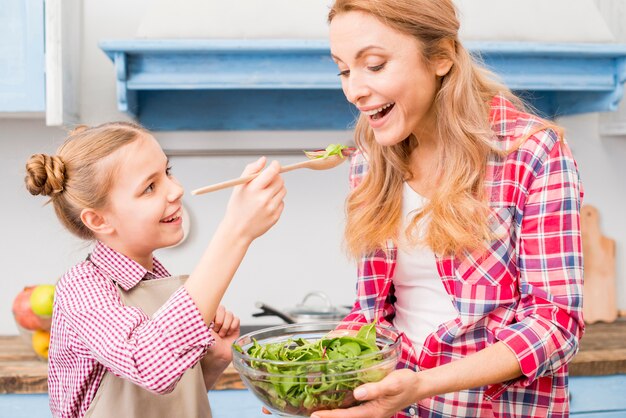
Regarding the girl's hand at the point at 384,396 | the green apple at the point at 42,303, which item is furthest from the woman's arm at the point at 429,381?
the green apple at the point at 42,303

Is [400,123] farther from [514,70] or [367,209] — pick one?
[514,70]

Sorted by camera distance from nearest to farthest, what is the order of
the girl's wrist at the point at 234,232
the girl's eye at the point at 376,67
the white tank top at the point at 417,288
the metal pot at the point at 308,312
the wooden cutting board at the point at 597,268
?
the girl's wrist at the point at 234,232, the girl's eye at the point at 376,67, the white tank top at the point at 417,288, the metal pot at the point at 308,312, the wooden cutting board at the point at 597,268

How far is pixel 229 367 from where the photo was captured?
2090 mm

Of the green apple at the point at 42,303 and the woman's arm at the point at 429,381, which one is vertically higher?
the woman's arm at the point at 429,381

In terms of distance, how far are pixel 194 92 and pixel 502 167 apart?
5.10 feet

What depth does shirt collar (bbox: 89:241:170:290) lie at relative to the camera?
124 cm

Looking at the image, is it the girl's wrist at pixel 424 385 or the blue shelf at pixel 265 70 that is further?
the blue shelf at pixel 265 70

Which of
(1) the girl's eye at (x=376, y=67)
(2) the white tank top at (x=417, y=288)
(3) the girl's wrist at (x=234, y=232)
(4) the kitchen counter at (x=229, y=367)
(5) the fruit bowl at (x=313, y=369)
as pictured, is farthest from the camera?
(4) the kitchen counter at (x=229, y=367)

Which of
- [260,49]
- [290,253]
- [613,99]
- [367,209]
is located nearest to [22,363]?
[290,253]

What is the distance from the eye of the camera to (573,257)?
117 centimetres

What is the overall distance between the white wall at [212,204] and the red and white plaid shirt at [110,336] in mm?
1325

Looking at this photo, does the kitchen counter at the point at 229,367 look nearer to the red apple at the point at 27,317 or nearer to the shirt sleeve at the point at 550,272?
the red apple at the point at 27,317

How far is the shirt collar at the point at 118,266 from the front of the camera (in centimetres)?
124

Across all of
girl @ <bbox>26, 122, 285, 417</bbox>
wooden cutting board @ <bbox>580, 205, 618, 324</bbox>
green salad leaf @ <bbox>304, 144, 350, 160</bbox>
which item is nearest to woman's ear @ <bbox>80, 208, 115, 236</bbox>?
girl @ <bbox>26, 122, 285, 417</bbox>
